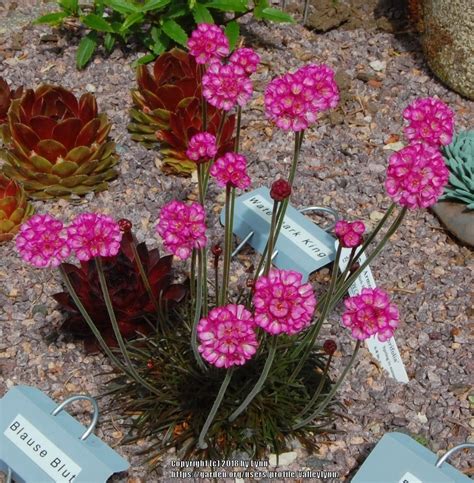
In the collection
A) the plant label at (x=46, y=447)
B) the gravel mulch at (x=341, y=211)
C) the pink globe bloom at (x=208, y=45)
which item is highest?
the pink globe bloom at (x=208, y=45)

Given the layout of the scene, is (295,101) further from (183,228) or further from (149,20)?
(149,20)

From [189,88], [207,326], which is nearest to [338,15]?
[189,88]

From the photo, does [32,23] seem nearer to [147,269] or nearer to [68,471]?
[147,269]

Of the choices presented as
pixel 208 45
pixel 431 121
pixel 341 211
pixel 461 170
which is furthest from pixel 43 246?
pixel 461 170

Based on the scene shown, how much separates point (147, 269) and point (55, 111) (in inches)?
32.4

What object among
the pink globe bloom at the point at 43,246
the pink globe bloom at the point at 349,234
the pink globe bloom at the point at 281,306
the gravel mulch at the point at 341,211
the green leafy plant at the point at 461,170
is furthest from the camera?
the green leafy plant at the point at 461,170

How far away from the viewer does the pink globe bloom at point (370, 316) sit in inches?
65.0

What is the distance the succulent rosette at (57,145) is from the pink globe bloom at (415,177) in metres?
1.43

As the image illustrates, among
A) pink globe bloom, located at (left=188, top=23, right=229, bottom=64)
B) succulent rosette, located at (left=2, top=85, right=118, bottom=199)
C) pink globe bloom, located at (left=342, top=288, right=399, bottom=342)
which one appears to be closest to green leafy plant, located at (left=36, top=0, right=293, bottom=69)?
succulent rosette, located at (left=2, top=85, right=118, bottom=199)

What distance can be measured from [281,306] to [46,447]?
30.9 inches

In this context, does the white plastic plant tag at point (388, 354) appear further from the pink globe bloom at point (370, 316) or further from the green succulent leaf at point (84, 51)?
the green succulent leaf at point (84, 51)

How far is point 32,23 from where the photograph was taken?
3559 mm

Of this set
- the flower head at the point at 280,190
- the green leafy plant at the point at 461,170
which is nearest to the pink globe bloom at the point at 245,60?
the flower head at the point at 280,190

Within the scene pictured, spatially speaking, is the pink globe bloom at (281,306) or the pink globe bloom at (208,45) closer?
the pink globe bloom at (281,306)
